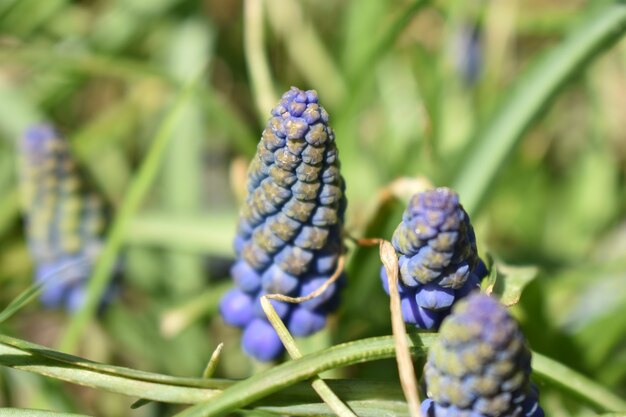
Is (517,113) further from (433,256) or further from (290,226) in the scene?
(433,256)

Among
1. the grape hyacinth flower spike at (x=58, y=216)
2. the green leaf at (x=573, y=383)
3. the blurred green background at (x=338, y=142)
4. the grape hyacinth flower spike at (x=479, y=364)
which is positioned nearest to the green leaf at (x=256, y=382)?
the grape hyacinth flower spike at (x=479, y=364)

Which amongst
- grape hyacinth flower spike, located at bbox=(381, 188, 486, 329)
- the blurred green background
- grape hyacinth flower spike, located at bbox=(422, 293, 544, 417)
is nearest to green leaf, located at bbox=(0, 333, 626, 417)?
grape hyacinth flower spike, located at bbox=(381, 188, 486, 329)

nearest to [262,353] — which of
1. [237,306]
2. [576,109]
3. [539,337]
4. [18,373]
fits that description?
[237,306]

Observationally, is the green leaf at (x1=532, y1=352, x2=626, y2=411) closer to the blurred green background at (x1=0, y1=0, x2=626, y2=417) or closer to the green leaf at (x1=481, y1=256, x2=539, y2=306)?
the green leaf at (x1=481, y1=256, x2=539, y2=306)

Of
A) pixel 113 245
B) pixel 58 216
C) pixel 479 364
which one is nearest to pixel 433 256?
pixel 479 364

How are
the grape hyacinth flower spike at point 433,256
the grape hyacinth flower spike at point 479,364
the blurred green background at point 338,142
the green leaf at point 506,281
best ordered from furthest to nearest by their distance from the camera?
the blurred green background at point 338,142, the green leaf at point 506,281, the grape hyacinth flower spike at point 433,256, the grape hyacinth flower spike at point 479,364

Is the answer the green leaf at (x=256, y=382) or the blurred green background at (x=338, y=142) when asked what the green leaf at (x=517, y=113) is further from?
the green leaf at (x=256, y=382)
